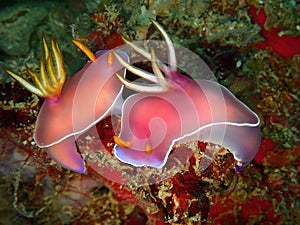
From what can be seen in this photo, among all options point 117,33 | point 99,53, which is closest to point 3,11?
point 117,33

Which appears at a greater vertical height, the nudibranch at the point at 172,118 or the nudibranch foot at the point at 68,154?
the nudibranch at the point at 172,118

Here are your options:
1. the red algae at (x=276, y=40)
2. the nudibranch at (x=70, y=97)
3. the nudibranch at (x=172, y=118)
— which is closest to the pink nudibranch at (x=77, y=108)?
the nudibranch at (x=70, y=97)

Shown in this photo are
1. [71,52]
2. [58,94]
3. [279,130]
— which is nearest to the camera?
[58,94]

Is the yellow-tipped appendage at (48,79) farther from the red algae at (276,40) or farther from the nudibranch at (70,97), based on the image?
the red algae at (276,40)

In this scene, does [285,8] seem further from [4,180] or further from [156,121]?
[4,180]

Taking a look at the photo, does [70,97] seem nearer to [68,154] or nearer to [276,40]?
[68,154]

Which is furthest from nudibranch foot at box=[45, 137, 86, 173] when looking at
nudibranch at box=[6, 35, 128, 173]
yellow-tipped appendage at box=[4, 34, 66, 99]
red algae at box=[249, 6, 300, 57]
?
red algae at box=[249, 6, 300, 57]

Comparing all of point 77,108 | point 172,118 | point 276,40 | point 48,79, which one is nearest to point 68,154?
point 77,108
